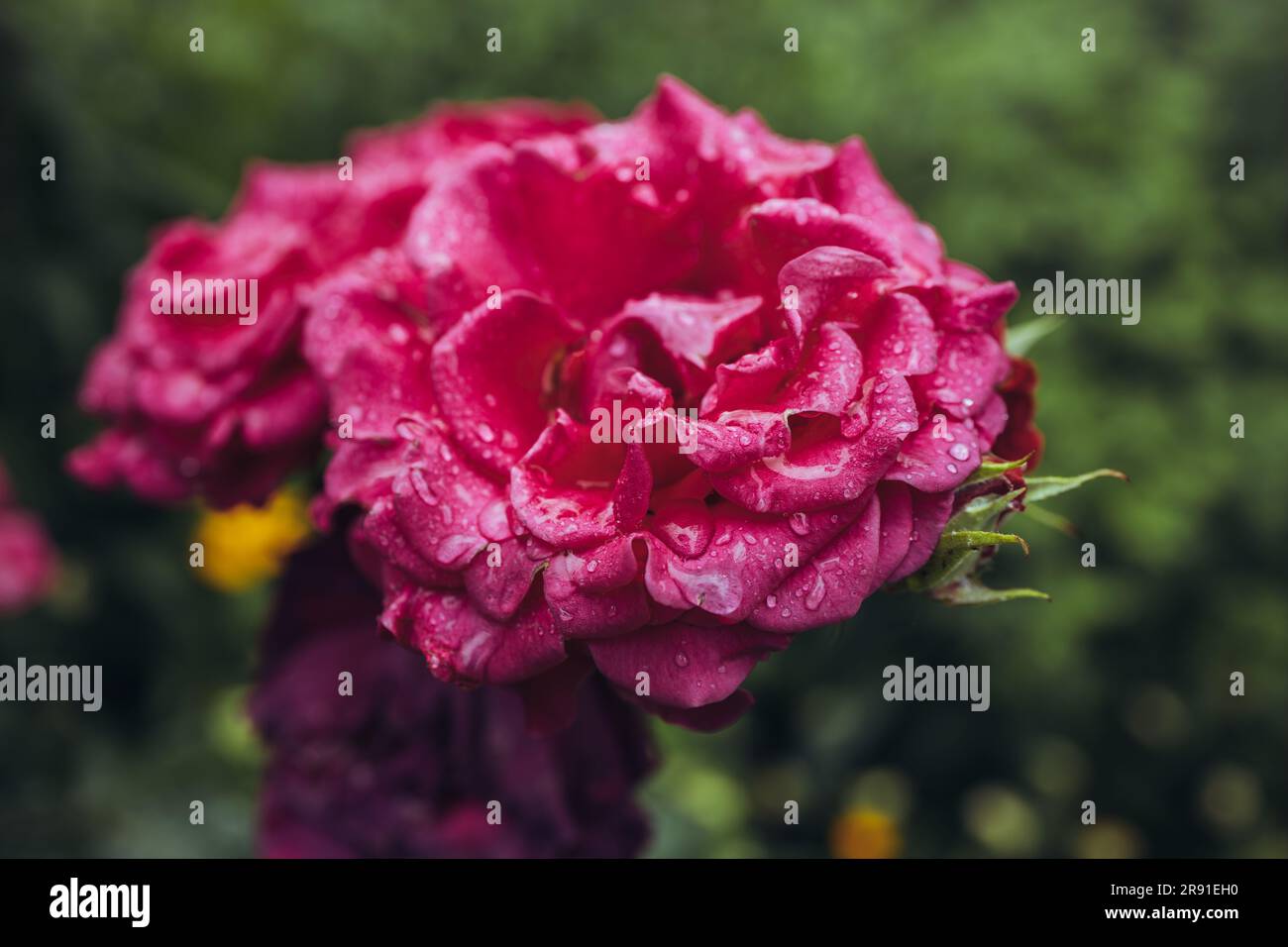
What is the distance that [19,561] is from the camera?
1.92 m

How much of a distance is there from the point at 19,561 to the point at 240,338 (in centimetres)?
130

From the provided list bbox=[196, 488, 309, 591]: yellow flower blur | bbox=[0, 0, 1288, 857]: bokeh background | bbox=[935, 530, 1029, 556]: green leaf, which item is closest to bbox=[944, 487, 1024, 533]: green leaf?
bbox=[935, 530, 1029, 556]: green leaf

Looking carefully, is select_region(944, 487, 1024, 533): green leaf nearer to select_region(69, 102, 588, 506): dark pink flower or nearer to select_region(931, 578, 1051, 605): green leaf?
select_region(931, 578, 1051, 605): green leaf

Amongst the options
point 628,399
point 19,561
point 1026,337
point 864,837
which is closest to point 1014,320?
point 864,837

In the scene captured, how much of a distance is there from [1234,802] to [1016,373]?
202 cm

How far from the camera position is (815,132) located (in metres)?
2.10

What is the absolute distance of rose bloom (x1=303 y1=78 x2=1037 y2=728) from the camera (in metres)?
0.65

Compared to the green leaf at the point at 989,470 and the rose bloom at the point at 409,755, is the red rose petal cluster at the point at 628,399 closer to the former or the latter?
the green leaf at the point at 989,470

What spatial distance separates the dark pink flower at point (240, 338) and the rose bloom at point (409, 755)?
14 centimetres

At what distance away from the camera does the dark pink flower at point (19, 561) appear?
6.26 feet
